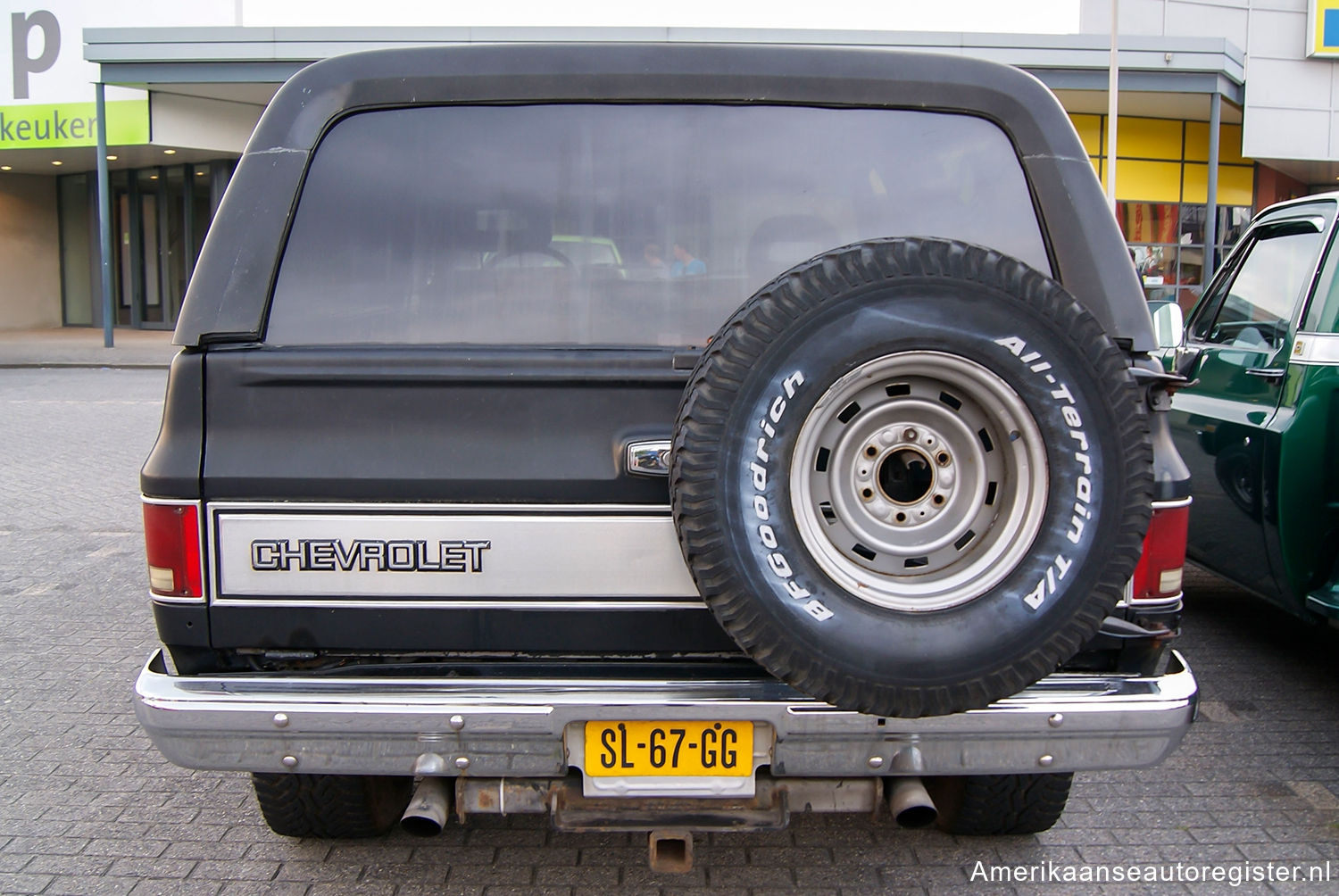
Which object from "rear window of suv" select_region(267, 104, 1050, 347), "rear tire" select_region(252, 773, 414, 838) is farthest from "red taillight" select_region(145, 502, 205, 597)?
"rear tire" select_region(252, 773, 414, 838)

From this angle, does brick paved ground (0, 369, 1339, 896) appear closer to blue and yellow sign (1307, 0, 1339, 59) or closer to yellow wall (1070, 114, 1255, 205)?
yellow wall (1070, 114, 1255, 205)

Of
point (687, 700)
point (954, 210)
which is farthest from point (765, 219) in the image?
point (687, 700)

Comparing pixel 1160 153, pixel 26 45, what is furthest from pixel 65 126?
pixel 1160 153

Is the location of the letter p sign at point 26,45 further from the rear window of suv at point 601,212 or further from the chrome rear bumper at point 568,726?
the chrome rear bumper at point 568,726

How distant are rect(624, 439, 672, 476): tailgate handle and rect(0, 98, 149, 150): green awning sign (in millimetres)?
22555

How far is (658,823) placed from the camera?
90.0 inches

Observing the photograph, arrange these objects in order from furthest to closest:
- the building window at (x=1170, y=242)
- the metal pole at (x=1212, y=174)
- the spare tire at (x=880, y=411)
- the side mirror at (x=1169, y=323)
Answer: the building window at (x=1170, y=242) → the metal pole at (x=1212, y=174) → the side mirror at (x=1169, y=323) → the spare tire at (x=880, y=411)

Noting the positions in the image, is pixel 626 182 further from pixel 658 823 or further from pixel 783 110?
pixel 658 823

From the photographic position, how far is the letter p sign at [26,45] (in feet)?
73.9

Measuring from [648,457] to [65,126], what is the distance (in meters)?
24.9

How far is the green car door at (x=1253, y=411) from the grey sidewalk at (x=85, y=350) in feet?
51.0

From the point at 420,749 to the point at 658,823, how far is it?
1.73 ft

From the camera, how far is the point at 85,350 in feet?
68.2

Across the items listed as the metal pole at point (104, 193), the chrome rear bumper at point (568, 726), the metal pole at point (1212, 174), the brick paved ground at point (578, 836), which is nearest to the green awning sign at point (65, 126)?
the metal pole at point (104, 193)
